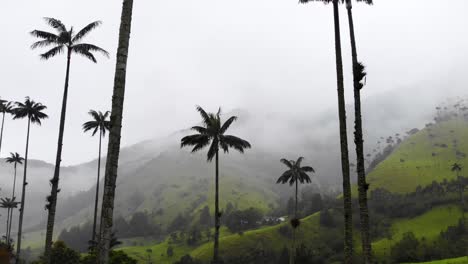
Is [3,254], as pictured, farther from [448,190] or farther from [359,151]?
[448,190]

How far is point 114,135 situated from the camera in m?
12.1

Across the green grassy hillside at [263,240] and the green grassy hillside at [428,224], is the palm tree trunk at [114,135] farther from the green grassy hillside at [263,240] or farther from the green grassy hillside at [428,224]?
the green grassy hillside at [428,224]

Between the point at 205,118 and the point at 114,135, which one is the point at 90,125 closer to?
the point at 205,118

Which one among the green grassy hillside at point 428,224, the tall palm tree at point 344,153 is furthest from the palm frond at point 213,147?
the green grassy hillside at point 428,224

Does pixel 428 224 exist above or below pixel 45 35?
below

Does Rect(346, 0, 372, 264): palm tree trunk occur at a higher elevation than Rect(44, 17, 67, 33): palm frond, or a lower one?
lower

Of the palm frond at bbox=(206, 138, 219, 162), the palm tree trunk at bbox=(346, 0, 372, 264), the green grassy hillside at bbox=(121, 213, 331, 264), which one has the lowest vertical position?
the green grassy hillside at bbox=(121, 213, 331, 264)

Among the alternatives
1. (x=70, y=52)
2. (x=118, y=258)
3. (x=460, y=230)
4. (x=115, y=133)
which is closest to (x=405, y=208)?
(x=460, y=230)

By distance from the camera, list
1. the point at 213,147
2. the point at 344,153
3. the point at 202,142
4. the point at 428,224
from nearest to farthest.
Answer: the point at 344,153 → the point at 202,142 → the point at 213,147 → the point at 428,224

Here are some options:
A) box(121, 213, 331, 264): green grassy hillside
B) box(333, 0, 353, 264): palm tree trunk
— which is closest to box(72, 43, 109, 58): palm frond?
box(333, 0, 353, 264): palm tree trunk

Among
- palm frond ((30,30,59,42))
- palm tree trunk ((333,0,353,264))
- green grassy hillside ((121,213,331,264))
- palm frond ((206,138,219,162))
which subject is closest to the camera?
palm tree trunk ((333,0,353,264))

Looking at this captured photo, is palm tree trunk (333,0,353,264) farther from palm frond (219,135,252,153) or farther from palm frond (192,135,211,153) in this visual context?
palm frond (192,135,211,153)

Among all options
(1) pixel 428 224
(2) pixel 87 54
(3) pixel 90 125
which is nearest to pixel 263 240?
(1) pixel 428 224

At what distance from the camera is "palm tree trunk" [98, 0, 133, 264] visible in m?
11.5
